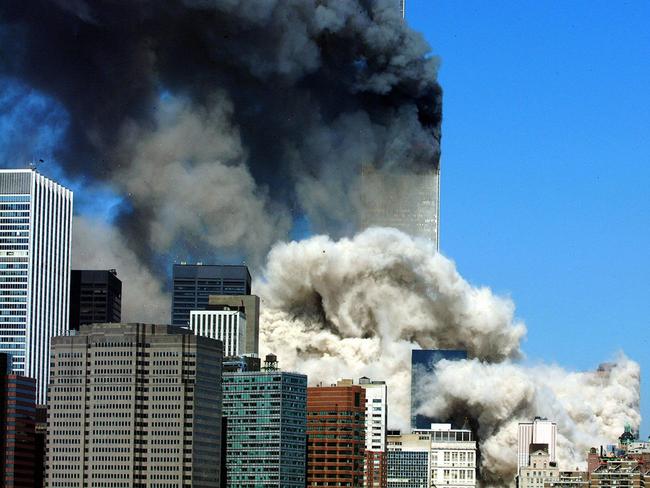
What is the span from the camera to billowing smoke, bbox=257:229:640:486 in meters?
122

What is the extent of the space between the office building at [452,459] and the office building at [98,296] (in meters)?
14.9

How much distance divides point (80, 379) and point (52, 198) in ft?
97.0

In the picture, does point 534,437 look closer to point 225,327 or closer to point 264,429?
point 225,327

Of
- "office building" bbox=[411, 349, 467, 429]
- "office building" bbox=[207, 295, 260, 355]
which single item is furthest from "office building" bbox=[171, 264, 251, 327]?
"office building" bbox=[411, 349, 467, 429]

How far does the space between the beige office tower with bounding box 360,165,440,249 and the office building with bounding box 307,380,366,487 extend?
871 inches

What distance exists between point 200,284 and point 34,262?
9595 millimetres

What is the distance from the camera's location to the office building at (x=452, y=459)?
119562 millimetres

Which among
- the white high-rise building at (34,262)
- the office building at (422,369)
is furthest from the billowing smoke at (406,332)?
the white high-rise building at (34,262)

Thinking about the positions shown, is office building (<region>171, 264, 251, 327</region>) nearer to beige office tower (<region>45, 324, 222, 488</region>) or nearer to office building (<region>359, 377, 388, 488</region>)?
office building (<region>359, 377, 388, 488</region>)

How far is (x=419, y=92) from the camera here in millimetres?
125062

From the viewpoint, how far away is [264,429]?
99.3 metres

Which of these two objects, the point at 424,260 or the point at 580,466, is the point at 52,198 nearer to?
the point at 424,260

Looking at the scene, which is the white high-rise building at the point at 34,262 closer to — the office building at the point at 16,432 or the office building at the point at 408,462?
the office building at the point at 408,462

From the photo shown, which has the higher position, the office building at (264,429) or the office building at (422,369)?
the office building at (422,369)
